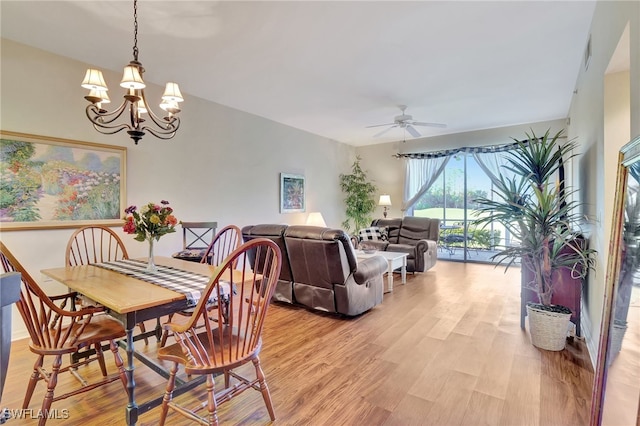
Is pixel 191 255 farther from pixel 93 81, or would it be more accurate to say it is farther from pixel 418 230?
pixel 418 230

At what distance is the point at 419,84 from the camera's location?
13.2ft

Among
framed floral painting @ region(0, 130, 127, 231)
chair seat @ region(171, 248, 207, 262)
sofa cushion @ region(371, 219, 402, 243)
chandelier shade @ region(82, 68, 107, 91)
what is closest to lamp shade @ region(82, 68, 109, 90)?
chandelier shade @ region(82, 68, 107, 91)

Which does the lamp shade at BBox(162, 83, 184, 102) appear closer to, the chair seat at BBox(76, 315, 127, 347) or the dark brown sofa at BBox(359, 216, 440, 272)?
the chair seat at BBox(76, 315, 127, 347)

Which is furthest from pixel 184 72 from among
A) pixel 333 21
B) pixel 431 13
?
pixel 431 13

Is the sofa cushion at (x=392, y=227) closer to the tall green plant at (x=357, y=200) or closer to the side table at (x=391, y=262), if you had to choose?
the tall green plant at (x=357, y=200)

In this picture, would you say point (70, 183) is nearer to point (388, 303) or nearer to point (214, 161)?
point (214, 161)

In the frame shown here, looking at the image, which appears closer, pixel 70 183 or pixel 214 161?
pixel 70 183

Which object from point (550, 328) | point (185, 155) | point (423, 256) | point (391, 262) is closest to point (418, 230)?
point (423, 256)

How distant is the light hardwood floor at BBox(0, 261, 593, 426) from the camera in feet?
6.09

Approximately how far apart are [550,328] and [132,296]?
312cm

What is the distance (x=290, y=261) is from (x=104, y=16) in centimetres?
277

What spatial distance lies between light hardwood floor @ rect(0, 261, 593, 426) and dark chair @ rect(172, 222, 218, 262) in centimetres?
115

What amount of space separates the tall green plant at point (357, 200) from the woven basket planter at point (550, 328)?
16.4ft

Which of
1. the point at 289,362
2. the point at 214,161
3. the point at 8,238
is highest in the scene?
the point at 214,161
